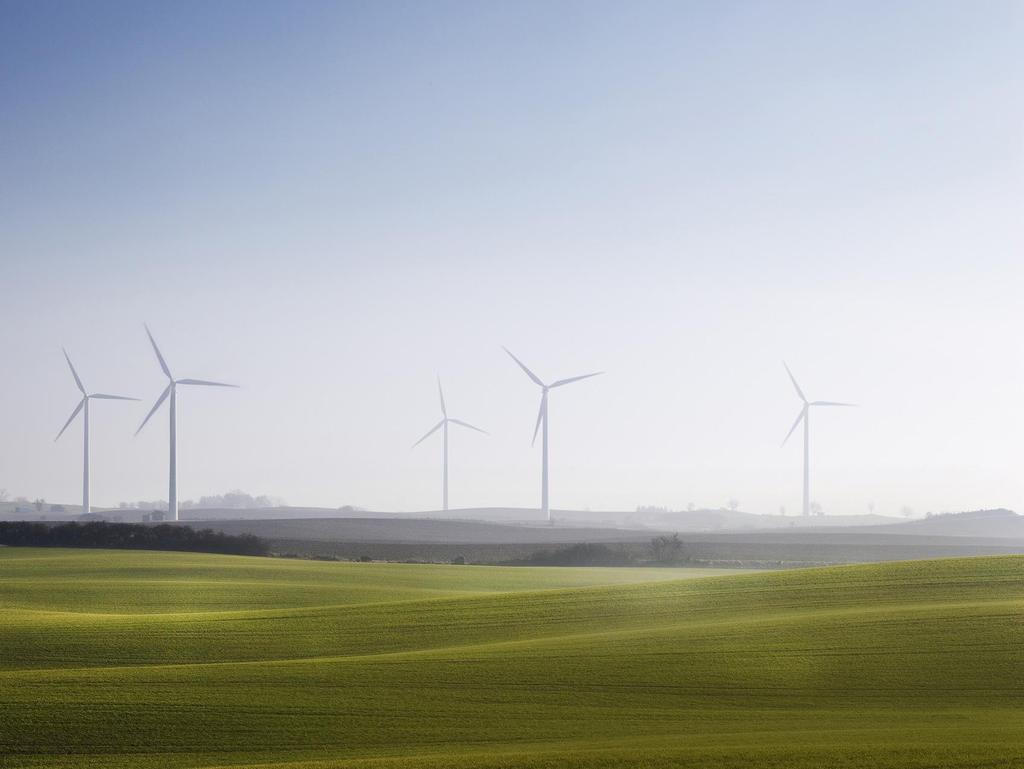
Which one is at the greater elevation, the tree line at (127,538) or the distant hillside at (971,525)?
the tree line at (127,538)

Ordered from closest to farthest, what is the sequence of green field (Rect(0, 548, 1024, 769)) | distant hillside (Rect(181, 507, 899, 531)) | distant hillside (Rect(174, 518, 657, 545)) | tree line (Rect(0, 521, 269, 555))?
green field (Rect(0, 548, 1024, 769)), tree line (Rect(0, 521, 269, 555)), distant hillside (Rect(174, 518, 657, 545)), distant hillside (Rect(181, 507, 899, 531))

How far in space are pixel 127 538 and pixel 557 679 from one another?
54249mm

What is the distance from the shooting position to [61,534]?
70.6m

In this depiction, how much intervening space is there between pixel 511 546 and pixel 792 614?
58153 millimetres

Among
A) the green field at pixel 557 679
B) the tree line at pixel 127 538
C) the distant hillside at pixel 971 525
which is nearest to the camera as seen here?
the green field at pixel 557 679

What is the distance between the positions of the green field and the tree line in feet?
114

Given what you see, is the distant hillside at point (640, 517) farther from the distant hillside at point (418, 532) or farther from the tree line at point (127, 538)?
the tree line at point (127, 538)

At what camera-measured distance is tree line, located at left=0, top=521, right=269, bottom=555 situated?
6856 cm

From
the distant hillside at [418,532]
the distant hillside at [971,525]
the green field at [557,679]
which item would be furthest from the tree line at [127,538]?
the distant hillside at [971,525]

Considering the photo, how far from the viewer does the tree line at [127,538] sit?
68562 mm

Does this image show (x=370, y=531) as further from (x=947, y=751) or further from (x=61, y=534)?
(x=947, y=751)

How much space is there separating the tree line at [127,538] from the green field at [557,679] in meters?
34.6

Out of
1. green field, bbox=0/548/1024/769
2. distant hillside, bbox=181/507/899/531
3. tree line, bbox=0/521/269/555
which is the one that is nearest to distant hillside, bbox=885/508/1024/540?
distant hillside, bbox=181/507/899/531

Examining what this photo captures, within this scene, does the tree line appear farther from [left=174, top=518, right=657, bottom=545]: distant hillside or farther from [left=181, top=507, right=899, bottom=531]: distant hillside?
[left=181, top=507, right=899, bottom=531]: distant hillside
